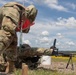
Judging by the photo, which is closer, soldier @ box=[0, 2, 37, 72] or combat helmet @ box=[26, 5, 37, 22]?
soldier @ box=[0, 2, 37, 72]

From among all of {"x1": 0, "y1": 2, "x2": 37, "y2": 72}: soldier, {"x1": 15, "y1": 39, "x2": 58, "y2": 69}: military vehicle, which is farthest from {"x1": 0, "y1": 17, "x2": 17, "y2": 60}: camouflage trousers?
{"x1": 15, "y1": 39, "x2": 58, "y2": 69}: military vehicle

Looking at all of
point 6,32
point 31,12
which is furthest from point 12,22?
point 31,12

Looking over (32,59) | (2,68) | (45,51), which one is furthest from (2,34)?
(32,59)

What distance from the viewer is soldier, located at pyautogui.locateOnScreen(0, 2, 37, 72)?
902 cm

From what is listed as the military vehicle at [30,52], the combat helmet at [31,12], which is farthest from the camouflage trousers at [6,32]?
the military vehicle at [30,52]

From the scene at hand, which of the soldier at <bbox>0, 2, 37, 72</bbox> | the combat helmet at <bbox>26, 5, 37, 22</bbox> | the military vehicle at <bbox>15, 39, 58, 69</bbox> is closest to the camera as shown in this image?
the soldier at <bbox>0, 2, 37, 72</bbox>

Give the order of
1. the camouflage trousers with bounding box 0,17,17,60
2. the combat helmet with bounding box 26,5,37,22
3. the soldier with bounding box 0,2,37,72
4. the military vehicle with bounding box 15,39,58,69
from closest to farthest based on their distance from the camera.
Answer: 1. the camouflage trousers with bounding box 0,17,17,60
2. the soldier with bounding box 0,2,37,72
3. the combat helmet with bounding box 26,5,37,22
4. the military vehicle with bounding box 15,39,58,69

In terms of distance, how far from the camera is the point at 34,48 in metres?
12.8

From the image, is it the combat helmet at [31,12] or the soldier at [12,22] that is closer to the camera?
the soldier at [12,22]

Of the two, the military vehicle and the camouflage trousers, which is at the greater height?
the camouflage trousers

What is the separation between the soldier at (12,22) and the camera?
902 cm

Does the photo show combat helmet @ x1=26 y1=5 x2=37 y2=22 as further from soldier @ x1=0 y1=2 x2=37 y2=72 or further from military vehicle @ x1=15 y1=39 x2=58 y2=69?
military vehicle @ x1=15 y1=39 x2=58 y2=69

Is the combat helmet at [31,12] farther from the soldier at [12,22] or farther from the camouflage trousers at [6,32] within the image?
the camouflage trousers at [6,32]

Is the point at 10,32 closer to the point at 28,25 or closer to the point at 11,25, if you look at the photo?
the point at 11,25
